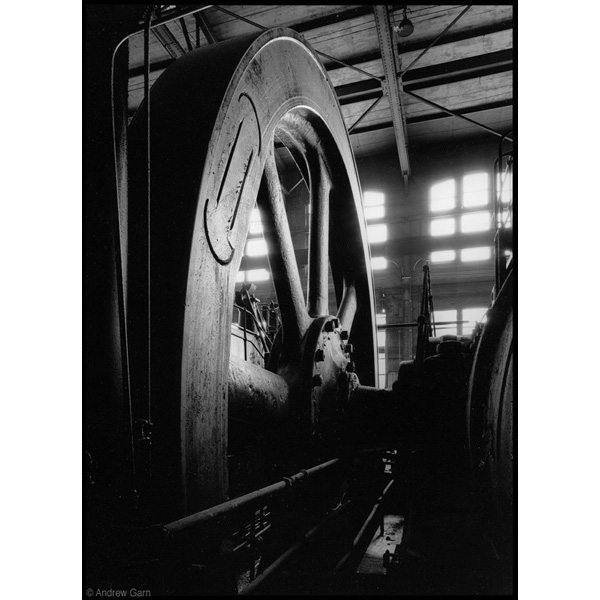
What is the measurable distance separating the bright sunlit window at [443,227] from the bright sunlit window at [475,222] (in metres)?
0.28

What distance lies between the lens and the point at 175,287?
1044mm

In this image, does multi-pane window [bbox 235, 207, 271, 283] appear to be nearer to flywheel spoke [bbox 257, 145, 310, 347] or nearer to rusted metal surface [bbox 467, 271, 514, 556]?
flywheel spoke [bbox 257, 145, 310, 347]

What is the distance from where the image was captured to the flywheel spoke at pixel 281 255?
6.10 feet

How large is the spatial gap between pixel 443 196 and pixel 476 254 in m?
1.65

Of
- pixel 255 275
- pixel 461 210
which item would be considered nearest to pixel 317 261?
pixel 461 210

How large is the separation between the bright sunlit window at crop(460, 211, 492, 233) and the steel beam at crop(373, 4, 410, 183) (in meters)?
1.97

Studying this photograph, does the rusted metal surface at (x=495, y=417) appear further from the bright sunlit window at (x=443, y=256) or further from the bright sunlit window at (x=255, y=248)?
the bright sunlit window at (x=255, y=248)

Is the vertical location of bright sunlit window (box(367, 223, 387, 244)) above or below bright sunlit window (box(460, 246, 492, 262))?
above

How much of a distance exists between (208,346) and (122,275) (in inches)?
9.9

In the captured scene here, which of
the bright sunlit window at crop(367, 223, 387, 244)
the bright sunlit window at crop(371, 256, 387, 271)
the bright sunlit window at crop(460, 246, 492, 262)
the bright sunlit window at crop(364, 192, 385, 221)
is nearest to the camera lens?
the bright sunlit window at crop(460, 246, 492, 262)

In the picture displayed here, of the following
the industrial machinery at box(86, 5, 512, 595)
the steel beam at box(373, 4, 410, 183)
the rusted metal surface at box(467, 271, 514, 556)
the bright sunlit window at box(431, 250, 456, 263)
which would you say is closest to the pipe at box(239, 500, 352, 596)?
the industrial machinery at box(86, 5, 512, 595)

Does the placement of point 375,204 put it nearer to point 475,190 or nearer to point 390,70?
point 475,190

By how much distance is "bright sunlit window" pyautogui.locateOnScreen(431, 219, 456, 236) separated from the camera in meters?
10.5

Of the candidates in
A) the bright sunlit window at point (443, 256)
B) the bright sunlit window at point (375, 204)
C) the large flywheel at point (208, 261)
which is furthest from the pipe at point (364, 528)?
the bright sunlit window at point (375, 204)
